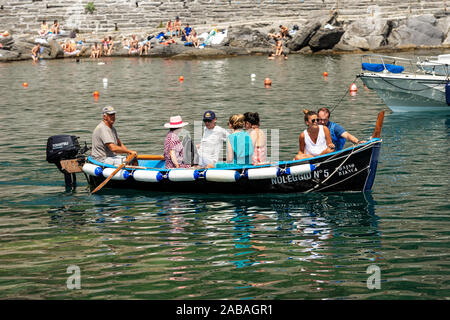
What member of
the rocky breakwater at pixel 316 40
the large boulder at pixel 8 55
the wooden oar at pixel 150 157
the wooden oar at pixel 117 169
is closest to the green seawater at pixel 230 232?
the wooden oar at pixel 117 169

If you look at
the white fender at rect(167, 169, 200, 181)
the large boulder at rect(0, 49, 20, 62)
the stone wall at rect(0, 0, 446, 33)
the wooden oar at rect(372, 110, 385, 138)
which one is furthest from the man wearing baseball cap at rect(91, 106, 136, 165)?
the stone wall at rect(0, 0, 446, 33)

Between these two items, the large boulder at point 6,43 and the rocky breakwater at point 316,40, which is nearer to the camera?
the rocky breakwater at point 316,40

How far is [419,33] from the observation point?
45344mm

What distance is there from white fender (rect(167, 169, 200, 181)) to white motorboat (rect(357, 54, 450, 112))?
10.5 m

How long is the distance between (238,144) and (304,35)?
113 feet

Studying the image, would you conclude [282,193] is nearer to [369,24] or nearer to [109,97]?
[109,97]

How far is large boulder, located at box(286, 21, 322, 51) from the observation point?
45.0 meters

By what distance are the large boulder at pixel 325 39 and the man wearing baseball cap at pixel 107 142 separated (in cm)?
3342

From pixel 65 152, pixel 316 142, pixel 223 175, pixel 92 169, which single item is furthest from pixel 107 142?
pixel 316 142

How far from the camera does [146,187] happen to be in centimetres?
1266

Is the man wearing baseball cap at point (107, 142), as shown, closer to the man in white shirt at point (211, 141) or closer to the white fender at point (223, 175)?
the man in white shirt at point (211, 141)

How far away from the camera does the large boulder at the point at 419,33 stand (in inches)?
1780

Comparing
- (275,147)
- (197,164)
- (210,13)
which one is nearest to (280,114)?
(275,147)
